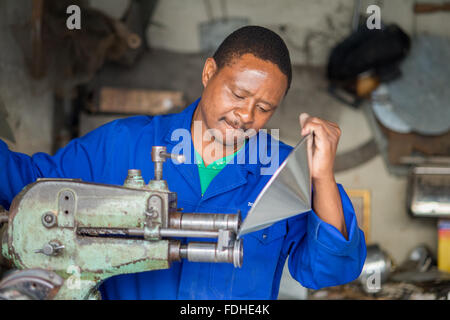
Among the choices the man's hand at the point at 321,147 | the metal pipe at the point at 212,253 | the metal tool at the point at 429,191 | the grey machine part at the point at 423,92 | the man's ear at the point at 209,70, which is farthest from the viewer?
the grey machine part at the point at 423,92

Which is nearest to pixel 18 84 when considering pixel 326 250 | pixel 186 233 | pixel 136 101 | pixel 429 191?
pixel 136 101

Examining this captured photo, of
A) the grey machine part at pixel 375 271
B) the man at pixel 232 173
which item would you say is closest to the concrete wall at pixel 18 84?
the man at pixel 232 173

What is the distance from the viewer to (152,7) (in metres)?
4.11

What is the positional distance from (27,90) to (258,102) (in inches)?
71.9

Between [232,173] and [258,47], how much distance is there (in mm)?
456

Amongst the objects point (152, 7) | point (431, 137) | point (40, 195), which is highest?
point (152, 7)

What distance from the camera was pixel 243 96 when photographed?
1588 mm

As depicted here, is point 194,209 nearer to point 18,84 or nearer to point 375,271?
point 18,84

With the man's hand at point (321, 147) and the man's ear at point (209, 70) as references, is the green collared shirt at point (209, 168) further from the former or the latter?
the man's hand at point (321, 147)

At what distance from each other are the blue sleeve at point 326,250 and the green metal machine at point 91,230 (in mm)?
356

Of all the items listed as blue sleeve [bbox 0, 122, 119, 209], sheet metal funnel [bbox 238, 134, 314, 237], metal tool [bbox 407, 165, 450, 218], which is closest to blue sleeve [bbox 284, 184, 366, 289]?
sheet metal funnel [bbox 238, 134, 314, 237]

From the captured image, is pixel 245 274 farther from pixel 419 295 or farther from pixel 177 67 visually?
pixel 177 67

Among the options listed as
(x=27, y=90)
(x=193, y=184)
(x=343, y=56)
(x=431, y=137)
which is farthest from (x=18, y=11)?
(x=431, y=137)

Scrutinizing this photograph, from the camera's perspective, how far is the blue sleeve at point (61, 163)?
154 cm
